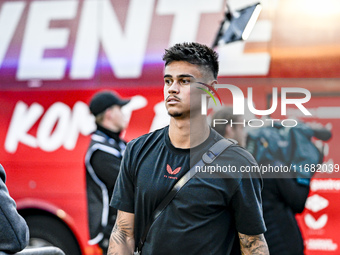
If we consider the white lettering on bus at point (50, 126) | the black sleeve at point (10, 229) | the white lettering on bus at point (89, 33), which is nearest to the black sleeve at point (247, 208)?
the black sleeve at point (10, 229)

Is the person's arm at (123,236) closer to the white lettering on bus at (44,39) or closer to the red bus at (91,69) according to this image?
the red bus at (91,69)

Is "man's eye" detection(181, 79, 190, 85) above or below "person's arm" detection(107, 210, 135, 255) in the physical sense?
above

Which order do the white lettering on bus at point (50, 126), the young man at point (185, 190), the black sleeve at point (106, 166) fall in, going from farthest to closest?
1. the white lettering on bus at point (50, 126)
2. the black sleeve at point (106, 166)
3. the young man at point (185, 190)

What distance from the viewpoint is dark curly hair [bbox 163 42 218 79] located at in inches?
111

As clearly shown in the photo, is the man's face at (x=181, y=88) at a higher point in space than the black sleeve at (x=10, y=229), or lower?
higher

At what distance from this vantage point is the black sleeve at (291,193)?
384 centimetres

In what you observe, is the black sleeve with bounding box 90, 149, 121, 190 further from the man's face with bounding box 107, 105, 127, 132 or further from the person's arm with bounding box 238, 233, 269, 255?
the person's arm with bounding box 238, 233, 269, 255

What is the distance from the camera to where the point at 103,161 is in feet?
15.6

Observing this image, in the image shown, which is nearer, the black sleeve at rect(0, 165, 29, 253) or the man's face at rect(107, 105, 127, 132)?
the black sleeve at rect(0, 165, 29, 253)

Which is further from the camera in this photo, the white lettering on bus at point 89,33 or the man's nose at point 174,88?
the white lettering on bus at point 89,33

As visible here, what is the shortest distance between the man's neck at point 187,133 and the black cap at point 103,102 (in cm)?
248

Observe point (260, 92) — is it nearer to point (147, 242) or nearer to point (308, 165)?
point (308, 165)

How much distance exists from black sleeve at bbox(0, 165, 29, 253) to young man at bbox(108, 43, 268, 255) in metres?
0.65

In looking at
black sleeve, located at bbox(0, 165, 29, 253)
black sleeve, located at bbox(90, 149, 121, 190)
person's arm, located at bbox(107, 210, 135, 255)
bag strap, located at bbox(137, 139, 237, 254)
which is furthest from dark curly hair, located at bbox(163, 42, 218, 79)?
black sleeve, located at bbox(90, 149, 121, 190)
